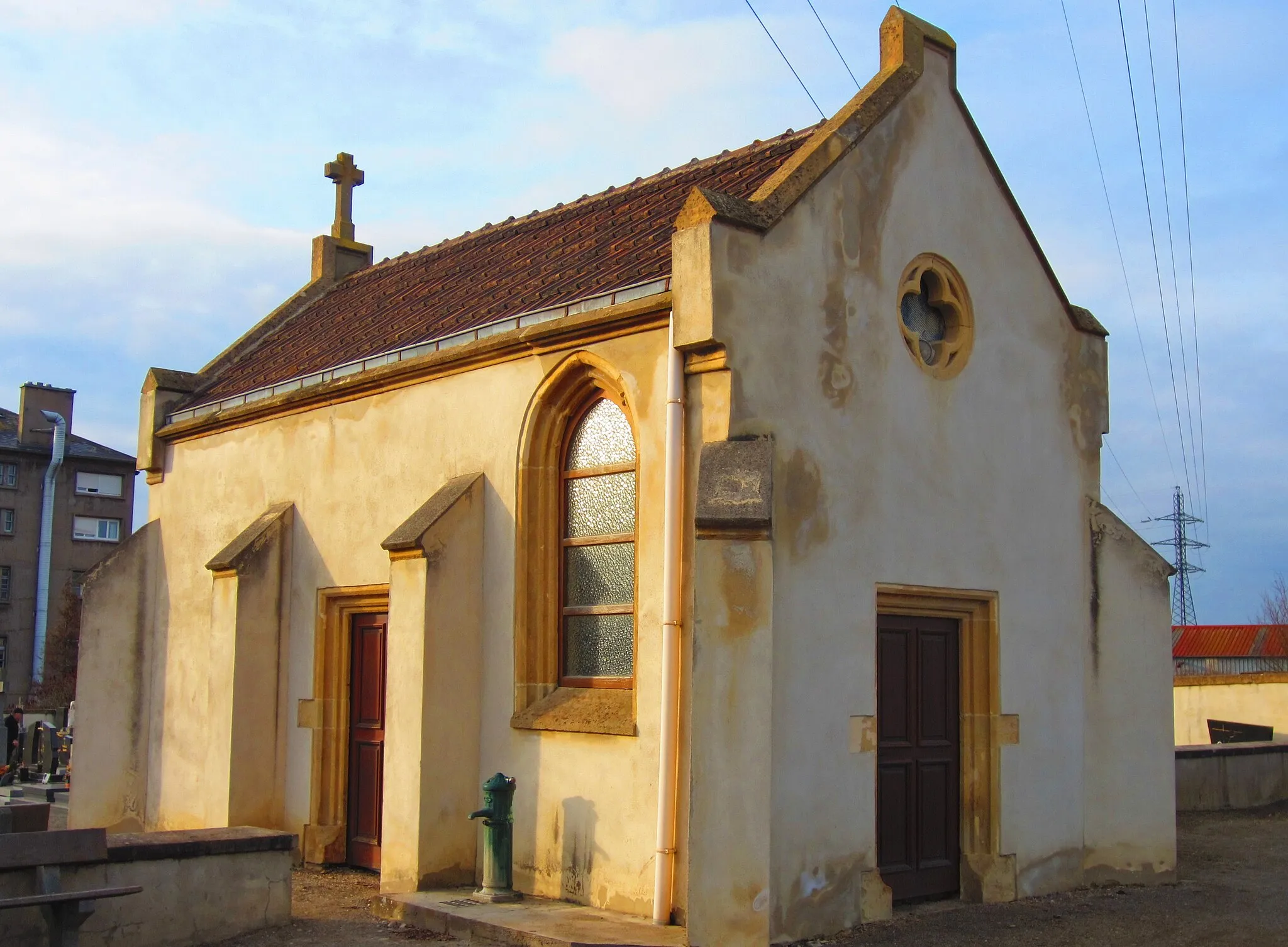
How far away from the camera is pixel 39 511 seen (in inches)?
2163

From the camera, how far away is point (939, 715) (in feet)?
37.0

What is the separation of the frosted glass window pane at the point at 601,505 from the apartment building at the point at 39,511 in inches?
1834

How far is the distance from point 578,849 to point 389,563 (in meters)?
3.51

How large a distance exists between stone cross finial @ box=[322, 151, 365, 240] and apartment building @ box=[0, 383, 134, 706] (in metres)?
37.1

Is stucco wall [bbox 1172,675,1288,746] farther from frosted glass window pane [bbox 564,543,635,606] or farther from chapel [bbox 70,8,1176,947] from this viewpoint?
frosted glass window pane [bbox 564,543,635,606]

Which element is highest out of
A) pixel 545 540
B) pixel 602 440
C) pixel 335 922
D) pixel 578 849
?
pixel 602 440

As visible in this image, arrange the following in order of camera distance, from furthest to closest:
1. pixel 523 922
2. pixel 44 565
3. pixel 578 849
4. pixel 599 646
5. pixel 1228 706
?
pixel 44 565 → pixel 1228 706 → pixel 599 646 → pixel 578 849 → pixel 523 922

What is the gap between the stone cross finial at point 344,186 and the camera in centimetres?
2041

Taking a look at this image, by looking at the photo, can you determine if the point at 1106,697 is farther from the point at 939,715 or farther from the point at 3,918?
the point at 3,918

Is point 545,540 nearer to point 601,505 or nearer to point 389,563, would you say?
point 601,505

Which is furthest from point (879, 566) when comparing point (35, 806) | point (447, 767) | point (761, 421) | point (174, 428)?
point (174, 428)

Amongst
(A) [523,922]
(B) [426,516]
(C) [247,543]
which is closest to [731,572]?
(A) [523,922]

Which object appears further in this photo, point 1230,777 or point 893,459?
point 1230,777

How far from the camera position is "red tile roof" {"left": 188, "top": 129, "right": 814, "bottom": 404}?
1202 cm
